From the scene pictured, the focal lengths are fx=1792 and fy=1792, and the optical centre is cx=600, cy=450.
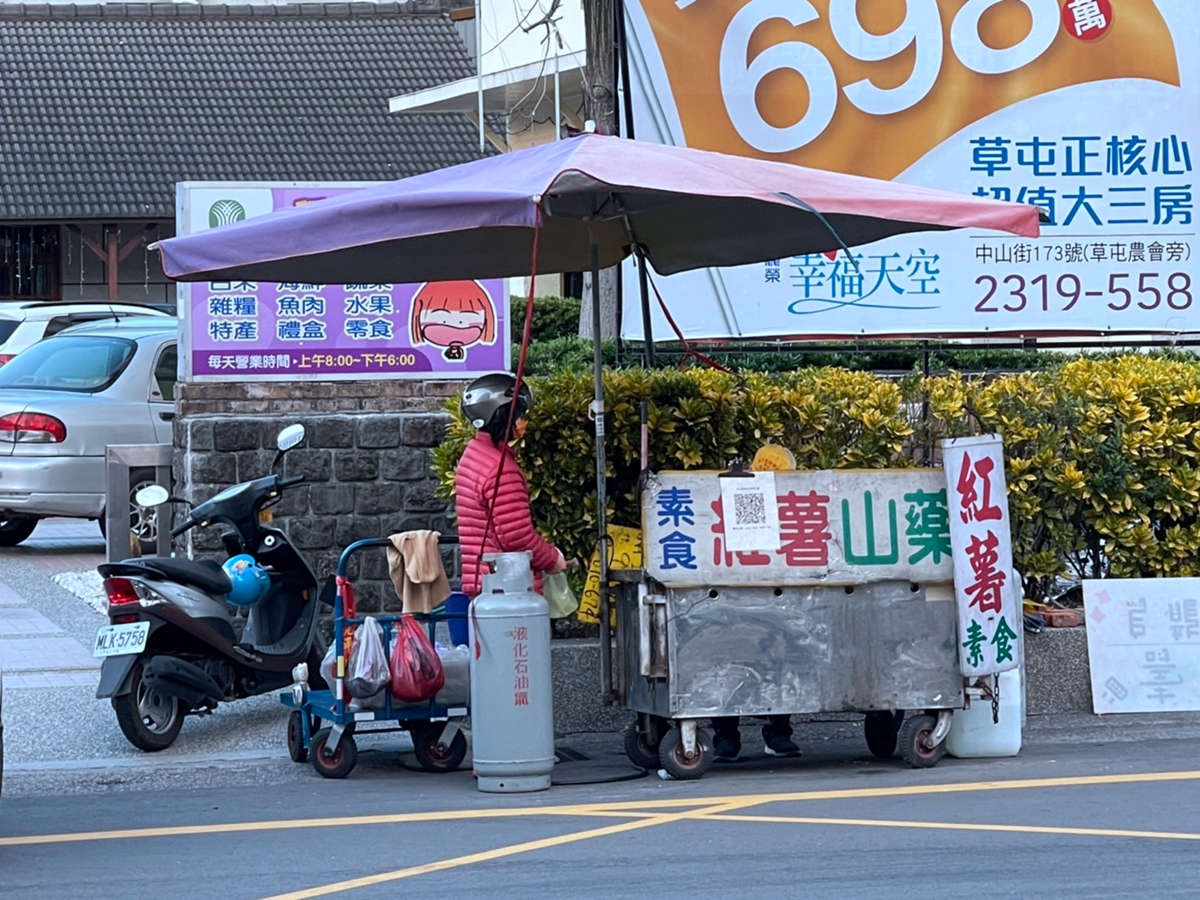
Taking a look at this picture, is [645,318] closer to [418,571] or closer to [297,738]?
[418,571]

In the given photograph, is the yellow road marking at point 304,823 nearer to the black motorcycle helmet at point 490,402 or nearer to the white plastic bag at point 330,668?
the white plastic bag at point 330,668

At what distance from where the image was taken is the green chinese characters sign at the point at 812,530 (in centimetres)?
754

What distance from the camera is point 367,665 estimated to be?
24.4ft

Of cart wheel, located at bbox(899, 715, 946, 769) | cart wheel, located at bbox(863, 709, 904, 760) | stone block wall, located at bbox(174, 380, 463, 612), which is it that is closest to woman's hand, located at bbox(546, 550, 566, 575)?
cart wheel, located at bbox(863, 709, 904, 760)

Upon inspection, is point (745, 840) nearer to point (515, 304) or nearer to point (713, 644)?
point (713, 644)

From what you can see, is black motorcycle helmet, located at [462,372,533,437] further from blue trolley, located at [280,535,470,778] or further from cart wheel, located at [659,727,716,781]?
cart wheel, located at [659,727,716,781]

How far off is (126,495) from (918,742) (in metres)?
4.87

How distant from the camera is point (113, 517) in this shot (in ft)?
33.5

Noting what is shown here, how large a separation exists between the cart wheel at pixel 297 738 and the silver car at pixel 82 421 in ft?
20.3

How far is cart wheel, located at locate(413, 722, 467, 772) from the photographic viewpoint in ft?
25.9

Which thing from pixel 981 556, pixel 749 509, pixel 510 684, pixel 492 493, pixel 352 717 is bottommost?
pixel 352 717

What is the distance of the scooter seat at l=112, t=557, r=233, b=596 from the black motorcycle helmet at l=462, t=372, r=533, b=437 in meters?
1.48

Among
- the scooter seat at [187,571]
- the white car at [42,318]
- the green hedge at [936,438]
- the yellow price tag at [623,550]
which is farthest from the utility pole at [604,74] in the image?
the white car at [42,318]

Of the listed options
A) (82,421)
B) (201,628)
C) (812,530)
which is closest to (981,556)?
(812,530)
